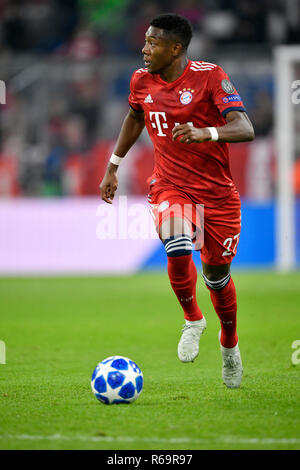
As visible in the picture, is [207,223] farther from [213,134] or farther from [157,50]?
[157,50]

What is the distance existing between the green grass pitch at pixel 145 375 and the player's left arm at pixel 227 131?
60.3 inches

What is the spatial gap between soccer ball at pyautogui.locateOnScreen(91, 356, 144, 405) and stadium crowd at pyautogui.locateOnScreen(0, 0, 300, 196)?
10.5 metres

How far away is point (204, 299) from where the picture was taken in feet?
37.6

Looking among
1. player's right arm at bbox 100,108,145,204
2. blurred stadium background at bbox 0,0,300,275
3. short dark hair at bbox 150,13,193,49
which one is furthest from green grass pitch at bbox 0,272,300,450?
blurred stadium background at bbox 0,0,300,275

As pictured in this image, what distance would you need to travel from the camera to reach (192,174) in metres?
5.65

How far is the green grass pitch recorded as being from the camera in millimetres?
4102

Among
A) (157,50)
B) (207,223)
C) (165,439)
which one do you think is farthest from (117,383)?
(157,50)

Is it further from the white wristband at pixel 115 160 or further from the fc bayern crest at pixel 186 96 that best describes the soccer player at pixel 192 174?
the white wristband at pixel 115 160

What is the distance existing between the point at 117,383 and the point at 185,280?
0.94 meters

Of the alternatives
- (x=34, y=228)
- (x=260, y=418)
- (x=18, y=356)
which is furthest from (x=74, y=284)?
(x=260, y=418)
